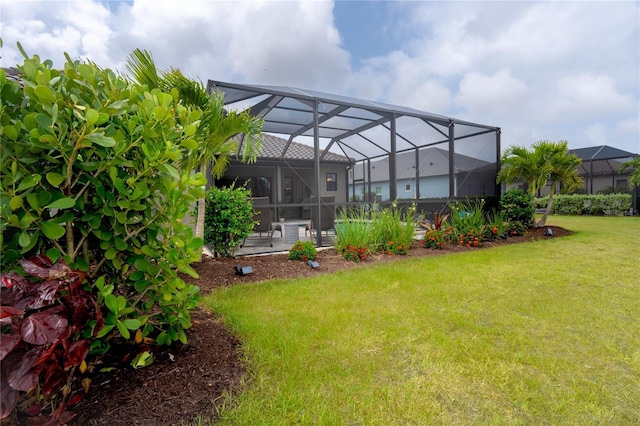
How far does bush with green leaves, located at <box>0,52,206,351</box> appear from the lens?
1124mm

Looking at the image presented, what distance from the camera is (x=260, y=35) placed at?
23.5 ft

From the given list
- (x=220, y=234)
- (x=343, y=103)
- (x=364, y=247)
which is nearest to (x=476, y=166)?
(x=343, y=103)

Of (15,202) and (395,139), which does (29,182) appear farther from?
(395,139)

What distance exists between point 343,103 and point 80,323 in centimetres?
611

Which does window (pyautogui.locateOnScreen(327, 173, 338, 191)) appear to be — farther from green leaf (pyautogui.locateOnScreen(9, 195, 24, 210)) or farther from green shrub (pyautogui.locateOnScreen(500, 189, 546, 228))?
green leaf (pyautogui.locateOnScreen(9, 195, 24, 210))

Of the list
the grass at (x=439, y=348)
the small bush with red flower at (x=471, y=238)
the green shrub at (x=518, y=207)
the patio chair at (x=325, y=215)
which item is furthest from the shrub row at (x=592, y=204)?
the grass at (x=439, y=348)

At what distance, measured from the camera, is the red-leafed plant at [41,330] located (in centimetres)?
90

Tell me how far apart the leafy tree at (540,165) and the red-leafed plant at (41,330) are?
9652 mm

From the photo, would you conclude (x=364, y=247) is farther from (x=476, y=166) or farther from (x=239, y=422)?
(x=476, y=166)

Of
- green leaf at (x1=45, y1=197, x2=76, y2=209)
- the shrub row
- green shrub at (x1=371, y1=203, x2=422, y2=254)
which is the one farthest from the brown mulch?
the shrub row

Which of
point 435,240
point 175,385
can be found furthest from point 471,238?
point 175,385

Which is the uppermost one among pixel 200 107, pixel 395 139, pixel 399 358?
pixel 395 139

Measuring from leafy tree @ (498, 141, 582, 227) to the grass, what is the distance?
15.7 feet

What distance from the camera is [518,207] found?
Result: 7.81m
